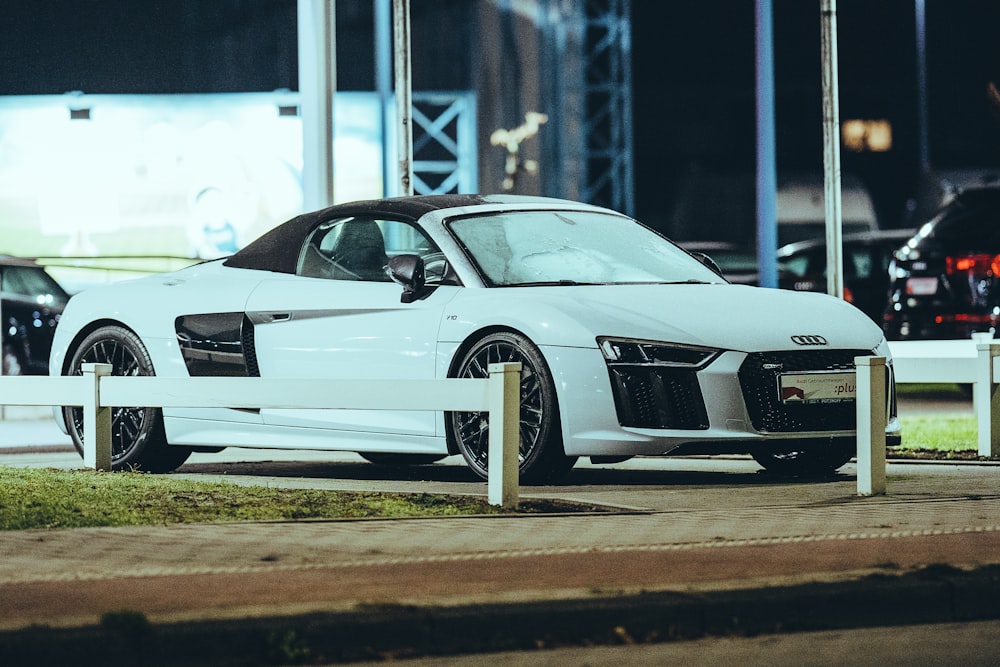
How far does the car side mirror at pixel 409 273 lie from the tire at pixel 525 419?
0.53m

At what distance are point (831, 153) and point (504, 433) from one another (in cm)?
891

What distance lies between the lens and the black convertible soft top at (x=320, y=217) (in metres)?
11.1

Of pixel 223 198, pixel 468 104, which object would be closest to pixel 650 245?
Answer: pixel 223 198

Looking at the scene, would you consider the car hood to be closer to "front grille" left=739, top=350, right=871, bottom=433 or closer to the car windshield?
"front grille" left=739, top=350, right=871, bottom=433

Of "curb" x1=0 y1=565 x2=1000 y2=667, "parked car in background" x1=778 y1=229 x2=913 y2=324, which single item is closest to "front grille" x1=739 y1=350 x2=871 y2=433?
"curb" x1=0 y1=565 x2=1000 y2=667

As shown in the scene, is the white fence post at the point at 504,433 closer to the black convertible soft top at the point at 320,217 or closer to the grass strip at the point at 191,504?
the grass strip at the point at 191,504

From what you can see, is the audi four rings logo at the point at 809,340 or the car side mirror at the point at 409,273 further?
the car side mirror at the point at 409,273

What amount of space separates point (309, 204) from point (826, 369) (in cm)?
744

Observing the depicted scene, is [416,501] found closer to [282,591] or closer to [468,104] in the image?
[282,591]

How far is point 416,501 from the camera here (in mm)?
9109

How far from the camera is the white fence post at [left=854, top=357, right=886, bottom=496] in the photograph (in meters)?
9.40

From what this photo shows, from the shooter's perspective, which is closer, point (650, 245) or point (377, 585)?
point (377, 585)

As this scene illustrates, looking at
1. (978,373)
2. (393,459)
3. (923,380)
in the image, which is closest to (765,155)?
(923,380)

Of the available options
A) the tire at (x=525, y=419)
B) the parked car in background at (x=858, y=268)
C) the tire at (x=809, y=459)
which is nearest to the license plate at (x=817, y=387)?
the tire at (x=809, y=459)
